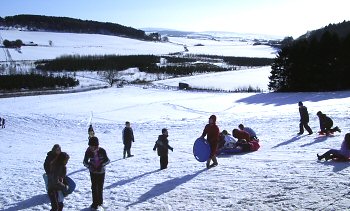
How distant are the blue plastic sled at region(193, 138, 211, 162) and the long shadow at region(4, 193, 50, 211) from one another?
509 centimetres

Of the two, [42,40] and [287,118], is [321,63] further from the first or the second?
[42,40]

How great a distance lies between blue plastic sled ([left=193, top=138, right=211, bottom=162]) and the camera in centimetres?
1376

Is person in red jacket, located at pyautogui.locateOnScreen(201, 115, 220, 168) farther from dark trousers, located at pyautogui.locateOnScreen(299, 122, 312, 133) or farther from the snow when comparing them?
dark trousers, located at pyautogui.locateOnScreen(299, 122, 312, 133)

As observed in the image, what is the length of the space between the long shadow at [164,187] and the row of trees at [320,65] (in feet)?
144

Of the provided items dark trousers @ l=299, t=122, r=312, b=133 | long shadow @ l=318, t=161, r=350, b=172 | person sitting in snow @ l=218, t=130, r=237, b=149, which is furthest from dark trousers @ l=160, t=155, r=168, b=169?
dark trousers @ l=299, t=122, r=312, b=133

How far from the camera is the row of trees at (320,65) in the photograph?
5203 cm

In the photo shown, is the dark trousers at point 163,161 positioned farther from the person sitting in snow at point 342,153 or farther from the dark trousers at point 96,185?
the person sitting in snow at point 342,153

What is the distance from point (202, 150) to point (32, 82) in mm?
82122

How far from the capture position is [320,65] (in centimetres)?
5312

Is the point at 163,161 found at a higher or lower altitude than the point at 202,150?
lower

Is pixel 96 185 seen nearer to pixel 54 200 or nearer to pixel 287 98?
pixel 54 200

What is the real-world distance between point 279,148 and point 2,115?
1208 inches

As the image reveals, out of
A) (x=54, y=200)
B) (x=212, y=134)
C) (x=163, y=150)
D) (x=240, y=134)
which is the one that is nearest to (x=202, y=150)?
(x=212, y=134)

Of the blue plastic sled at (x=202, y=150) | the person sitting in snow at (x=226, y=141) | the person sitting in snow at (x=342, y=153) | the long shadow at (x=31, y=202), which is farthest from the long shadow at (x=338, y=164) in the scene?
the long shadow at (x=31, y=202)
